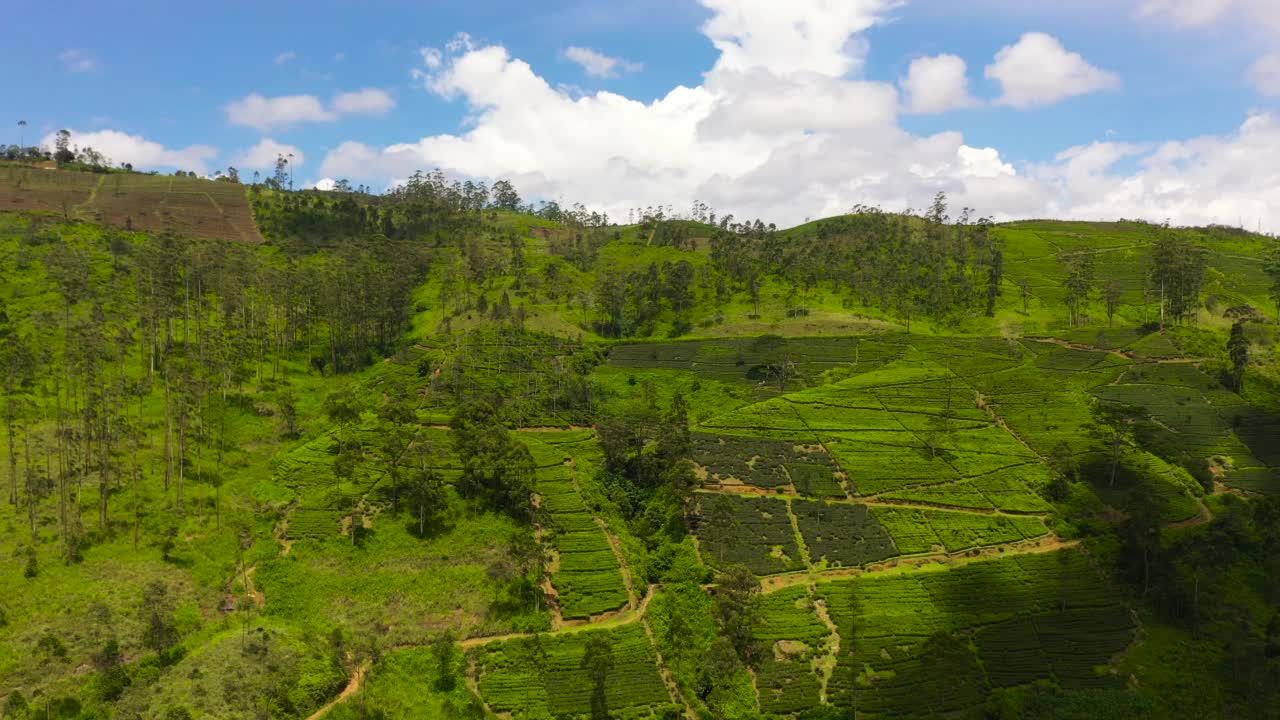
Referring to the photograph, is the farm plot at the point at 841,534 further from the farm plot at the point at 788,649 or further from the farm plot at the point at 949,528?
the farm plot at the point at 788,649

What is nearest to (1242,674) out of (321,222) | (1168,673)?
(1168,673)

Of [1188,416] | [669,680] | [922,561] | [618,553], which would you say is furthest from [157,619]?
[1188,416]

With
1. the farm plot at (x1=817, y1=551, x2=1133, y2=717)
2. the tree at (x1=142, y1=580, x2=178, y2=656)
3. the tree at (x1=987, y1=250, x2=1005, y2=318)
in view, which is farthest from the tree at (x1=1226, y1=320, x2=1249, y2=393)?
the tree at (x1=142, y1=580, x2=178, y2=656)

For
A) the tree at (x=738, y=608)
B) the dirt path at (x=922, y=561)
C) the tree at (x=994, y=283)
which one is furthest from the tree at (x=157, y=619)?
the tree at (x=994, y=283)

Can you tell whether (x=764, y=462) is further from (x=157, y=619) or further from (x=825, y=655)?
(x=157, y=619)

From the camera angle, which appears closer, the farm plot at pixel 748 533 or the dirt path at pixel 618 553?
the dirt path at pixel 618 553

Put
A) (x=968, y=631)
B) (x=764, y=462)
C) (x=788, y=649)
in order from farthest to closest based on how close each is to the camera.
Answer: (x=764, y=462) → (x=968, y=631) → (x=788, y=649)
